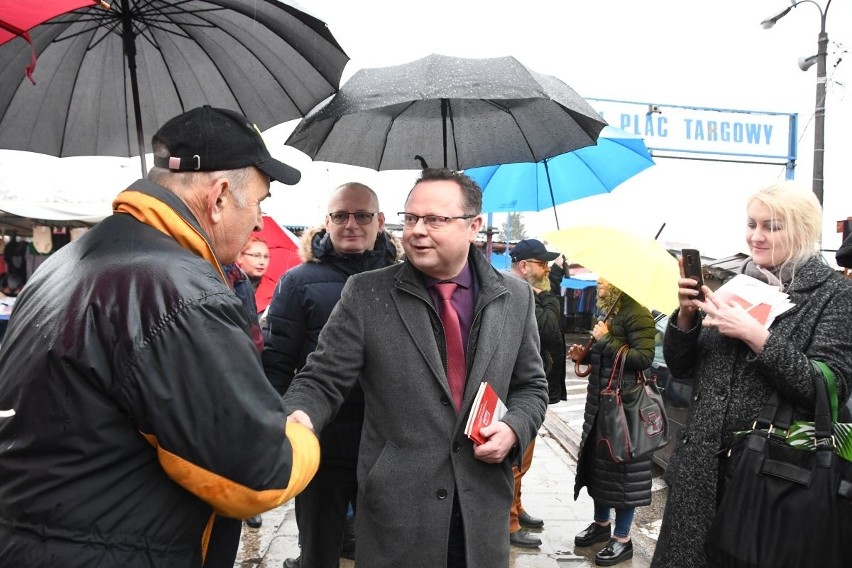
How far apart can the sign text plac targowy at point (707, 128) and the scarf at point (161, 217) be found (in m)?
12.2

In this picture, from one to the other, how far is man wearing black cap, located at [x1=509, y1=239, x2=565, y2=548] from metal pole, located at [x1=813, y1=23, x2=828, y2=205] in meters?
9.77

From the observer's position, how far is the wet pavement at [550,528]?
4574mm

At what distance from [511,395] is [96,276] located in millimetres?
1654

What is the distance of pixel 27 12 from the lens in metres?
1.57

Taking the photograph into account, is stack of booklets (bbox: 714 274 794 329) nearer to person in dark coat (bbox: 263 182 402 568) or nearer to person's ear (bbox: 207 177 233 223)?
person in dark coat (bbox: 263 182 402 568)

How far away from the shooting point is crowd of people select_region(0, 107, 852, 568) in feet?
4.58

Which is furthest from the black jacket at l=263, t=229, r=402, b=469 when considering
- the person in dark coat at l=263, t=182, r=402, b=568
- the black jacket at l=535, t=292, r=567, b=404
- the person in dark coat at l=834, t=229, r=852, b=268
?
the black jacket at l=535, t=292, r=567, b=404

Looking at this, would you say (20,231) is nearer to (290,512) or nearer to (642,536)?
(290,512)

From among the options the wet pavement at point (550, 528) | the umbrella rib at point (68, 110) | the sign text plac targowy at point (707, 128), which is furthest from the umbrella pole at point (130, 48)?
the sign text plac targowy at point (707, 128)

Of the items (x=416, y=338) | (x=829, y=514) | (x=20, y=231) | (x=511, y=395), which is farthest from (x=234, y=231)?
(x=20, y=231)

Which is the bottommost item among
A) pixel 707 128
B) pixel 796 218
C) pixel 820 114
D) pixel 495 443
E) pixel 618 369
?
pixel 618 369

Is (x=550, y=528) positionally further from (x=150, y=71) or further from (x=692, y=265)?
(x=150, y=71)

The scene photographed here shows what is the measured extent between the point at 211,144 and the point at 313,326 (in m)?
1.58

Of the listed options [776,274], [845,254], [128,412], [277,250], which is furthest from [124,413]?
[277,250]
